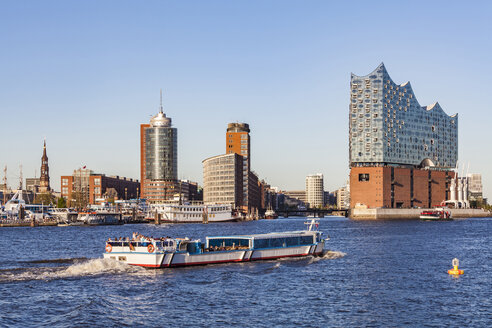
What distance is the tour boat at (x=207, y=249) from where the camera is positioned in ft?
218

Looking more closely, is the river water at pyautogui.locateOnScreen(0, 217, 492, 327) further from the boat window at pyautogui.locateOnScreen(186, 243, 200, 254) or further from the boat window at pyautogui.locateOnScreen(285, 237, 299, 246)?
the boat window at pyautogui.locateOnScreen(285, 237, 299, 246)

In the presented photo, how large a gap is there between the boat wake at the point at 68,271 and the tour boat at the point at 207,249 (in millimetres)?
1557

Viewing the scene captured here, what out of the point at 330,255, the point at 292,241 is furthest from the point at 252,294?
the point at 330,255

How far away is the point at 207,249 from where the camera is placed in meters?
71.2

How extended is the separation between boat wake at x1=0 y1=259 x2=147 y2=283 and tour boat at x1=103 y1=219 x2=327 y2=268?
1557 mm

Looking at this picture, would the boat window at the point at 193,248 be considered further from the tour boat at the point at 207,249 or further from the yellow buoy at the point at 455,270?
the yellow buoy at the point at 455,270

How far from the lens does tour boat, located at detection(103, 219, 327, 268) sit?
218ft

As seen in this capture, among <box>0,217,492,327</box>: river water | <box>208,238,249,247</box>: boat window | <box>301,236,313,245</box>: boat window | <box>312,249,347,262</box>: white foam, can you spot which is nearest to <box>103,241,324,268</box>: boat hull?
<box>0,217,492,327</box>: river water

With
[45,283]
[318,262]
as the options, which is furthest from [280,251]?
[45,283]

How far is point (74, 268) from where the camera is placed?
64.1 meters

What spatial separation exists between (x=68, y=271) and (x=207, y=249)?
54.2 ft

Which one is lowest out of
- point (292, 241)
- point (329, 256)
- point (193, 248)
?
point (329, 256)

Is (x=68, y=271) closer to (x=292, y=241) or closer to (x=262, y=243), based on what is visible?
(x=262, y=243)

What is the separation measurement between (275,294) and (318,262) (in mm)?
24274
